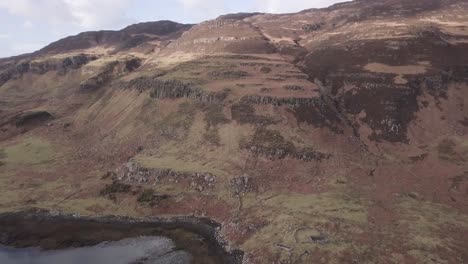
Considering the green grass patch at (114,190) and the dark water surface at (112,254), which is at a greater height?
the green grass patch at (114,190)

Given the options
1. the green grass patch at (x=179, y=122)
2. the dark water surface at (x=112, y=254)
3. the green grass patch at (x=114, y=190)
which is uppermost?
the green grass patch at (x=179, y=122)

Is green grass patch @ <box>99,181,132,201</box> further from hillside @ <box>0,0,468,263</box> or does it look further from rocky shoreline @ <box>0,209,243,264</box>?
rocky shoreline @ <box>0,209,243,264</box>

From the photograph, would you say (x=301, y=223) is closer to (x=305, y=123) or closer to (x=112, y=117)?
(x=305, y=123)

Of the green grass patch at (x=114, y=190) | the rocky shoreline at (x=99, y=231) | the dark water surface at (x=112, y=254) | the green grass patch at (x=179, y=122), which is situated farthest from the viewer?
the green grass patch at (x=179, y=122)

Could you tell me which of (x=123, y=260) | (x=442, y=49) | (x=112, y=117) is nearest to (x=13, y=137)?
(x=112, y=117)

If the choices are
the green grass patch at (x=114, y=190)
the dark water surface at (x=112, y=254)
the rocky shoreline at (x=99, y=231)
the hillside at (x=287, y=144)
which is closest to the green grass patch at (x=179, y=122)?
the hillside at (x=287, y=144)

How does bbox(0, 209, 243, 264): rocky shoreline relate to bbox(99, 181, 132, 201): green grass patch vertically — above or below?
below

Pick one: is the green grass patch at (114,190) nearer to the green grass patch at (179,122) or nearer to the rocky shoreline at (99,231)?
the rocky shoreline at (99,231)

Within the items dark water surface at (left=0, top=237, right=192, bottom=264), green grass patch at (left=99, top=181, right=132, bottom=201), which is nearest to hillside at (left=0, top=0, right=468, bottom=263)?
green grass patch at (left=99, top=181, right=132, bottom=201)

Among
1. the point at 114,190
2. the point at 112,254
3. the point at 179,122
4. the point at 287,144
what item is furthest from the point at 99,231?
the point at 287,144
